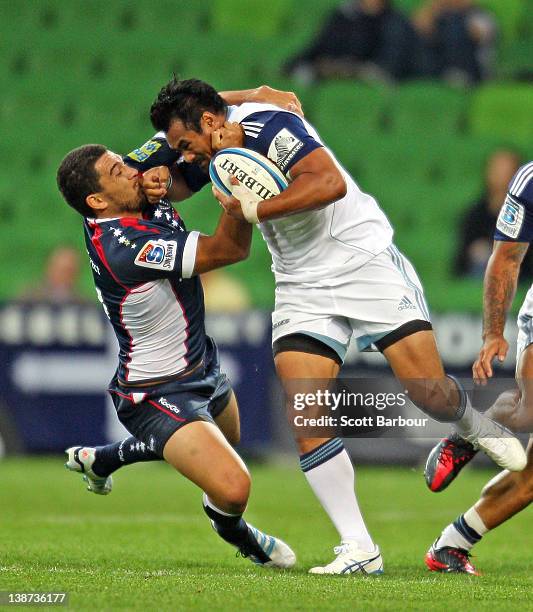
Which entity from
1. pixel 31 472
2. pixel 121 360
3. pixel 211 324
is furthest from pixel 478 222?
pixel 121 360

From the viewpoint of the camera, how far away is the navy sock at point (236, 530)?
5.96m

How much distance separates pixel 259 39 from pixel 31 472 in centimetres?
672

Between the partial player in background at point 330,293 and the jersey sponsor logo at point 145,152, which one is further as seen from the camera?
the jersey sponsor logo at point 145,152

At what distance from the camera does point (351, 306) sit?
607cm

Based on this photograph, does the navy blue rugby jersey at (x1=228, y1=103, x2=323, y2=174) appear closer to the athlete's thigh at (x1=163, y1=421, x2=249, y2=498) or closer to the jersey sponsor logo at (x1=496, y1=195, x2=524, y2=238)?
the jersey sponsor logo at (x1=496, y1=195, x2=524, y2=238)

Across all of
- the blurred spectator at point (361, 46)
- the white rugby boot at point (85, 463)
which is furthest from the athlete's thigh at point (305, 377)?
the blurred spectator at point (361, 46)

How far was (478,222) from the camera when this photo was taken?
1205 cm

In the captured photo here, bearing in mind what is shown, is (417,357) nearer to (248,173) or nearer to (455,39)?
(248,173)

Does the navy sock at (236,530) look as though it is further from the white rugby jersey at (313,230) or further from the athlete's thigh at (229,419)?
the white rugby jersey at (313,230)

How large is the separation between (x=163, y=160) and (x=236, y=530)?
5.80 feet

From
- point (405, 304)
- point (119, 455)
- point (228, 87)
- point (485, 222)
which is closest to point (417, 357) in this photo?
point (405, 304)

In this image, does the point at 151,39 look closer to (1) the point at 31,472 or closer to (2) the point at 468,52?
(2) the point at 468,52

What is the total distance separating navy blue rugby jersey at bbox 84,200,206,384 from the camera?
231 inches

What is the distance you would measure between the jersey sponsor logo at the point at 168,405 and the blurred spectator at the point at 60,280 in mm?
5753
